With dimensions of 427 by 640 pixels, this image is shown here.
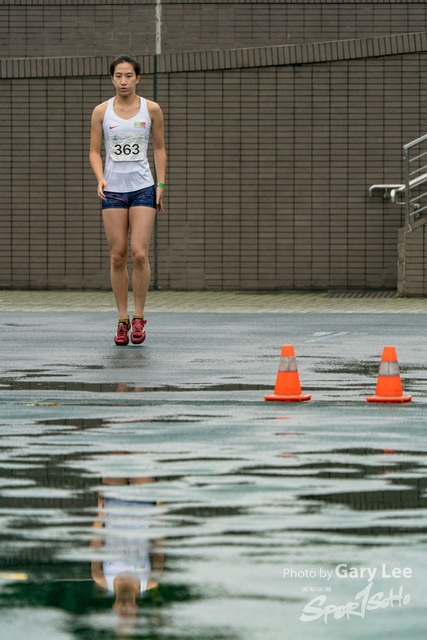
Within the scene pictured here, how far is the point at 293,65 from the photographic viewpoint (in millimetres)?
21031

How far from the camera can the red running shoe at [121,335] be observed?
12.9 metres

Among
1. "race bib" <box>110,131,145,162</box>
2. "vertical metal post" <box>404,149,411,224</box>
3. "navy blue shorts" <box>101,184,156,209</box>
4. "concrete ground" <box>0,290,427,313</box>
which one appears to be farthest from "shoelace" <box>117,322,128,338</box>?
"vertical metal post" <box>404,149,411,224</box>

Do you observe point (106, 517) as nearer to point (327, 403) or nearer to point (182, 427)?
point (182, 427)

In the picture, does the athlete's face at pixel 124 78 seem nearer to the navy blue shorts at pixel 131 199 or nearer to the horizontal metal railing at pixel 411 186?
the navy blue shorts at pixel 131 199

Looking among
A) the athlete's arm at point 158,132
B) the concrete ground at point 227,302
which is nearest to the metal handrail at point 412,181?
the concrete ground at point 227,302

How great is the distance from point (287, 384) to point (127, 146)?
4456 mm

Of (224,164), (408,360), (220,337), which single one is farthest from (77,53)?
(408,360)

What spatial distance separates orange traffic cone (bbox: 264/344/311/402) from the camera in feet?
29.5

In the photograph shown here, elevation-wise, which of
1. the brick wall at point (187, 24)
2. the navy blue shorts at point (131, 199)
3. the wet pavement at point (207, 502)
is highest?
the brick wall at point (187, 24)

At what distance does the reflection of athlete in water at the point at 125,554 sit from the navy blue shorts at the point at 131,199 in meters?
7.23

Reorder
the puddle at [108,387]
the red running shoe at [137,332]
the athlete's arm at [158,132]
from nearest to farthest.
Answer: the puddle at [108,387] < the red running shoe at [137,332] < the athlete's arm at [158,132]

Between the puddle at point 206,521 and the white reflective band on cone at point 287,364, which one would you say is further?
the white reflective band on cone at point 287,364

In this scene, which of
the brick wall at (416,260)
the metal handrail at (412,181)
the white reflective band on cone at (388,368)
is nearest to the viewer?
the white reflective band on cone at (388,368)

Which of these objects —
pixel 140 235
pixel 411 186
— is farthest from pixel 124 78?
pixel 411 186
